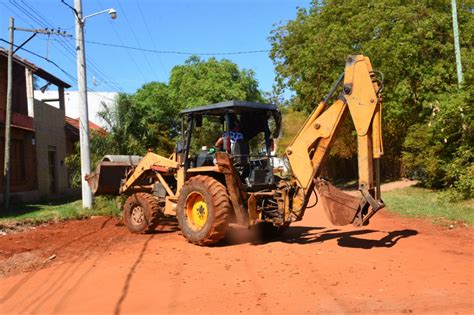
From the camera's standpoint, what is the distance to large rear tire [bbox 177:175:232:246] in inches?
380

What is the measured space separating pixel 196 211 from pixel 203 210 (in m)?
0.26

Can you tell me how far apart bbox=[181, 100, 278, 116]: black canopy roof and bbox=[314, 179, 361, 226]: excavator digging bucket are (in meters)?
2.03

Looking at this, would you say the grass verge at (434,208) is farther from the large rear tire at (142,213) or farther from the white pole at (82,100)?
the white pole at (82,100)

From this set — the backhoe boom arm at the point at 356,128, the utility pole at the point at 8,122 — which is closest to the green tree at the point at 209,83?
the utility pole at the point at 8,122

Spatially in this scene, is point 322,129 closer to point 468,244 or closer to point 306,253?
point 306,253

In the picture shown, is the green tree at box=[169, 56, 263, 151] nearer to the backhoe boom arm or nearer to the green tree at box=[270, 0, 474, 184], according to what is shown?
the green tree at box=[270, 0, 474, 184]

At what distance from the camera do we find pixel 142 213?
12.3 meters

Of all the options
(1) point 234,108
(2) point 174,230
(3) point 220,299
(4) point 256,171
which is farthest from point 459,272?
(2) point 174,230

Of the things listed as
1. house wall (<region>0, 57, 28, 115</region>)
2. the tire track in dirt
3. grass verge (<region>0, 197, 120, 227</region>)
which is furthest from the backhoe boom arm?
house wall (<region>0, 57, 28, 115</region>)

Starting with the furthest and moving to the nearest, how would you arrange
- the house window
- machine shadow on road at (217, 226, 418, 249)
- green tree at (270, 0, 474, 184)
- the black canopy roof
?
the house window
green tree at (270, 0, 474, 184)
the black canopy roof
machine shadow on road at (217, 226, 418, 249)

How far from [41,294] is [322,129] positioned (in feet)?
18.0

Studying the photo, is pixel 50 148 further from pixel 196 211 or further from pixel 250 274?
pixel 250 274

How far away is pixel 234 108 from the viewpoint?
10.0 metres

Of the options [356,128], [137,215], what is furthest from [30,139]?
[356,128]
